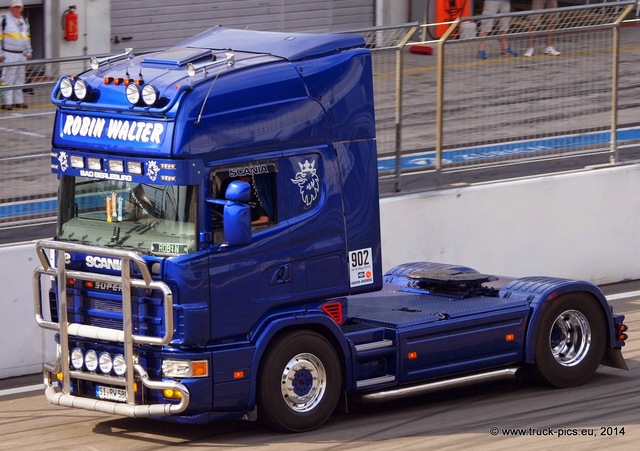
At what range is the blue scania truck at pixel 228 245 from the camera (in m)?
9.19

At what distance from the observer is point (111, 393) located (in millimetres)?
9516

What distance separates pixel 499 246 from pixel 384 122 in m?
1.87

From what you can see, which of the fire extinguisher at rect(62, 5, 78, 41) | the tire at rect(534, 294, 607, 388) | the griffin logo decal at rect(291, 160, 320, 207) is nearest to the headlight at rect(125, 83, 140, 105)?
the griffin logo decal at rect(291, 160, 320, 207)

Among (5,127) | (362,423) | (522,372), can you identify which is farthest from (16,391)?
(522,372)

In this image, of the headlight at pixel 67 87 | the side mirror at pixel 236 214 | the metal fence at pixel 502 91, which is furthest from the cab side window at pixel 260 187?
the metal fence at pixel 502 91

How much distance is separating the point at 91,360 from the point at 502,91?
6.50 m

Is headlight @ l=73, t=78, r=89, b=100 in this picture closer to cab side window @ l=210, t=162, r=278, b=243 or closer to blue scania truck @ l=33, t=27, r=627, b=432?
blue scania truck @ l=33, t=27, r=627, b=432

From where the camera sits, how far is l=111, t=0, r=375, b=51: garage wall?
24.6 meters

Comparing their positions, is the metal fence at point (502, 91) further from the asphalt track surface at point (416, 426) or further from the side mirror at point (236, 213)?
the side mirror at point (236, 213)

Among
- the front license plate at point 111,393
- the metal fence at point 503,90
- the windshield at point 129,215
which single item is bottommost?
the front license plate at point 111,393

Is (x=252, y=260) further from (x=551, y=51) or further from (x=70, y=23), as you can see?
(x=70, y=23)

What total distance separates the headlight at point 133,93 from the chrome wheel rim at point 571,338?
158 inches

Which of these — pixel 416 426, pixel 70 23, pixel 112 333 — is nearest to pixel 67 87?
pixel 112 333

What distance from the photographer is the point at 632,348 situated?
1224 centimetres
